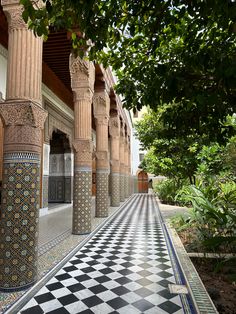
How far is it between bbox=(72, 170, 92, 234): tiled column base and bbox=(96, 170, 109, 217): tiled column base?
2080 millimetres

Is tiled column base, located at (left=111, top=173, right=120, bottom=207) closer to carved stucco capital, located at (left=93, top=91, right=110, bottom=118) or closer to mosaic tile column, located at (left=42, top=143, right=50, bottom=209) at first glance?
mosaic tile column, located at (left=42, top=143, right=50, bottom=209)

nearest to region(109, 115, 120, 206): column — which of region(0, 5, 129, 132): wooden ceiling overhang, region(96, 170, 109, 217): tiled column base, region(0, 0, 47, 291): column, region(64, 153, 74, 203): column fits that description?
region(0, 5, 129, 132): wooden ceiling overhang

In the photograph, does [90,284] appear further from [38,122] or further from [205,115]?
[205,115]

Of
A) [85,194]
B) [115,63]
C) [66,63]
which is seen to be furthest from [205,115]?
[66,63]

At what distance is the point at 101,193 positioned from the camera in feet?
23.5

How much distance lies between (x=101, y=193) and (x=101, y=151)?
1285mm

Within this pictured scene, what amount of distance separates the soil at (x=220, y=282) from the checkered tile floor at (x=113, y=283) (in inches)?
13.9

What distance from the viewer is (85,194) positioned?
16.6 feet

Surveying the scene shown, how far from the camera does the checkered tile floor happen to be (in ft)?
7.17

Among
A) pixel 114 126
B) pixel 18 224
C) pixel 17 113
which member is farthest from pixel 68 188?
pixel 17 113

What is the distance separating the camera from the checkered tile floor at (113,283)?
2185 mm

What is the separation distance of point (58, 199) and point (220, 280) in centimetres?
905

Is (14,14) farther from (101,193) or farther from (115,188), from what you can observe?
(115,188)

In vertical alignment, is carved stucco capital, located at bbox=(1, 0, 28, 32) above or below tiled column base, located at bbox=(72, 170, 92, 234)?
above
